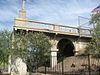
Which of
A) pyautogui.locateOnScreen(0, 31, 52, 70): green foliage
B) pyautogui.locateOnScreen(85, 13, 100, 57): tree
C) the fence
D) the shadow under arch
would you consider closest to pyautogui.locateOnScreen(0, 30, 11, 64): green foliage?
the fence

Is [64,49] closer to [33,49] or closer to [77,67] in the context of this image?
[77,67]

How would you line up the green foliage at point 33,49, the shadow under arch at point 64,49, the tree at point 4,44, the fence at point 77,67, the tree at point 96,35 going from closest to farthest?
1. the tree at point 96,35
2. the green foliage at point 33,49
3. the fence at point 77,67
4. the tree at point 4,44
5. the shadow under arch at point 64,49

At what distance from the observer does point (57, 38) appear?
3002 cm

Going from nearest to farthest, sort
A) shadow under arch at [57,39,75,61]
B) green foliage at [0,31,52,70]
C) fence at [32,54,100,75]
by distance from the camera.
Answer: green foliage at [0,31,52,70] → fence at [32,54,100,75] → shadow under arch at [57,39,75,61]

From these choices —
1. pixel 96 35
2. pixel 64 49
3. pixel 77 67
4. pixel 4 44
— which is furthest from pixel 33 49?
pixel 64 49

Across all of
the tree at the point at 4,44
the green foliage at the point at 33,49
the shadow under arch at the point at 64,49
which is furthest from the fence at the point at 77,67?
the shadow under arch at the point at 64,49

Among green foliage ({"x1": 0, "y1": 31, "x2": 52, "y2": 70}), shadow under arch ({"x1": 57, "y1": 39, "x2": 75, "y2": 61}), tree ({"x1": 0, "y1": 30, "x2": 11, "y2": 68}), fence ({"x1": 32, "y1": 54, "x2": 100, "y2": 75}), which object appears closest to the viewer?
green foliage ({"x1": 0, "y1": 31, "x2": 52, "y2": 70})

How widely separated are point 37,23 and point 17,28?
295 centimetres

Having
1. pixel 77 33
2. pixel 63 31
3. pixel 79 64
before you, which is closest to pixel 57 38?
pixel 63 31

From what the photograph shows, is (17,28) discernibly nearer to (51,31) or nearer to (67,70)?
(51,31)

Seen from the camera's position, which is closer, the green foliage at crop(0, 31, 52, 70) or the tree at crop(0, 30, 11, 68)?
the green foliage at crop(0, 31, 52, 70)

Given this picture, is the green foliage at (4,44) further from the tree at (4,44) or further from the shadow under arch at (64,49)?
the shadow under arch at (64,49)

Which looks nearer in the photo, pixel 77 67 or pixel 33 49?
pixel 33 49

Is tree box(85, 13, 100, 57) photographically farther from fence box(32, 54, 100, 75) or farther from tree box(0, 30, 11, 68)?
tree box(0, 30, 11, 68)
